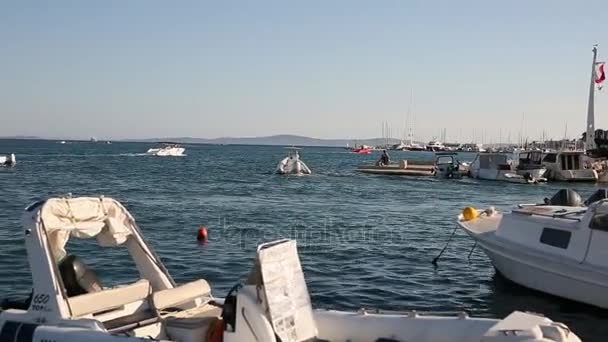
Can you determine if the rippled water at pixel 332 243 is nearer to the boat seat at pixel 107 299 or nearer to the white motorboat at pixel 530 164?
the boat seat at pixel 107 299

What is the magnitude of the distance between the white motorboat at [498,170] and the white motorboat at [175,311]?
51.7m

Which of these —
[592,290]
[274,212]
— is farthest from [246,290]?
[274,212]

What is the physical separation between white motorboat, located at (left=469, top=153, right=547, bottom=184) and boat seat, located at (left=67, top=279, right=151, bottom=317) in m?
52.6

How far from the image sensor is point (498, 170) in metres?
60.9

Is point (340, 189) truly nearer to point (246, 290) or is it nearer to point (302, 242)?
point (302, 242)

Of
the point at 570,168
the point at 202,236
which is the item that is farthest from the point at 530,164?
the point at 202,236

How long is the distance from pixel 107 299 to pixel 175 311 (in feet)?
3.54

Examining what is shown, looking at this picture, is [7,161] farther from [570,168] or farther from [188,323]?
[188,323]

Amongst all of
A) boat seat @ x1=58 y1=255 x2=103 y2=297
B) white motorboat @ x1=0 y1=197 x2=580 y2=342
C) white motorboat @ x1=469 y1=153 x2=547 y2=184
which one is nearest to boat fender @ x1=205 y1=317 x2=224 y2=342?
white motorboat @ x1=0 y1=197 x2=580 y2=342

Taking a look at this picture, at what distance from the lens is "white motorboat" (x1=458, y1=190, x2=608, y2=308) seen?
14477 millimetres

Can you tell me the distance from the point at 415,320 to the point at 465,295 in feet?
26.5

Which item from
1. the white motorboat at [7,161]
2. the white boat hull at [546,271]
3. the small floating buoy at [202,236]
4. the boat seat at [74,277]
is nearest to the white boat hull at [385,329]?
the boat seat at [74,277]

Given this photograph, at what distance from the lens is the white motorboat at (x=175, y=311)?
306 inches

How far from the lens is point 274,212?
33656mm
